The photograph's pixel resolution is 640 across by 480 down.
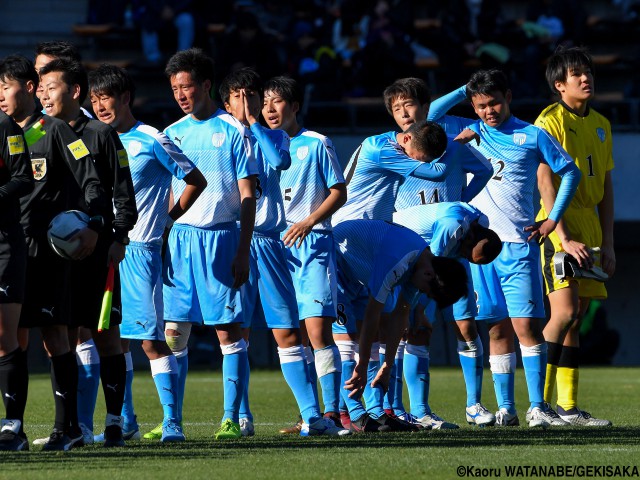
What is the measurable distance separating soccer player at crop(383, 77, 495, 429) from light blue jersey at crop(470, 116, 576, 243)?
26cm

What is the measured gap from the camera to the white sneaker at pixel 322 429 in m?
7.63

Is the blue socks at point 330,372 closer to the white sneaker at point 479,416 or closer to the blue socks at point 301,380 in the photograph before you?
the blue socks at point 301,380

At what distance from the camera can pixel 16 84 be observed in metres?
6.83

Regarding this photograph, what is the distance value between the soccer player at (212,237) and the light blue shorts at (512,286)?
196 cm

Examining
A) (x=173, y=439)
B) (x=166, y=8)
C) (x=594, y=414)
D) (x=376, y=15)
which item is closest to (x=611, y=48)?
(x=376, y=15)

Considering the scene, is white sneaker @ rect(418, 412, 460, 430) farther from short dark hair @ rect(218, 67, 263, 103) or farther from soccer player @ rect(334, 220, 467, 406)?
short dark hair @ rect(218, 67, 263, 103)

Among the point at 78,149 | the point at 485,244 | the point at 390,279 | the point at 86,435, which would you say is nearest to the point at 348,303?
the point at 390,279

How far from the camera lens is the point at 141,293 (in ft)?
24.3

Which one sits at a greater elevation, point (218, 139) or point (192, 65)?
point (192, 65)

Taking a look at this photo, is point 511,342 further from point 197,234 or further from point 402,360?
point 197,234

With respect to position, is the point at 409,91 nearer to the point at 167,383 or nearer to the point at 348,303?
the point at 348,303

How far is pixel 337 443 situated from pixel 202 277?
1327 millimetres

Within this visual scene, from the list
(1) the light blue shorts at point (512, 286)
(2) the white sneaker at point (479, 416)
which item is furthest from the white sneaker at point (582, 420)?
(1) the light blue shorts at point (512, 286)

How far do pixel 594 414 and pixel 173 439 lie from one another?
3819mm
